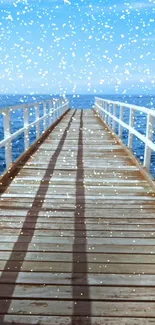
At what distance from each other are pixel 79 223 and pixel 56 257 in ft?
2.94

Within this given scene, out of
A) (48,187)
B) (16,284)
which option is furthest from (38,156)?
(16,284)

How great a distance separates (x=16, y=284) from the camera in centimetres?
298

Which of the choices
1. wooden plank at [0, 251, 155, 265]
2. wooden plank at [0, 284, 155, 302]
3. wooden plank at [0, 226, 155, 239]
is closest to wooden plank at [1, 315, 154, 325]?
wooden plank at [0, 284, 155, 302]

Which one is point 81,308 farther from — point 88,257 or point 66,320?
point 88,257

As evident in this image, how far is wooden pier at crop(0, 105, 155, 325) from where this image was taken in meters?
2.68

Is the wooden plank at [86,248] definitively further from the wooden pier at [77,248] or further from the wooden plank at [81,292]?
the wooden plank at [81,292]

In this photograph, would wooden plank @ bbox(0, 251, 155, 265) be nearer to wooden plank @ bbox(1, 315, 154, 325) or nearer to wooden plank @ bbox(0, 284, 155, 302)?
wooden plank @ bbox(0, 284, 155, 302)

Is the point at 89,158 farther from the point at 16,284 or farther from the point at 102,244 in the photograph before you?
the point at 16,284

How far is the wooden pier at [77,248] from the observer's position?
268 cm

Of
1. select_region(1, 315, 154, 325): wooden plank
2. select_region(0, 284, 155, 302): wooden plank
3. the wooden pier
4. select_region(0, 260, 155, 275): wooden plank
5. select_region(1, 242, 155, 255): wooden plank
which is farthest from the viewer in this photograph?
select_region(1, 242, 155, 255): wooden plank

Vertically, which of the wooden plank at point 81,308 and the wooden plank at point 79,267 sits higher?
the wooden plank at point 79,267

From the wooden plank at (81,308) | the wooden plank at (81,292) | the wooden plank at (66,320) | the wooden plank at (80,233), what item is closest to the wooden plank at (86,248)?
the wooden plank at (80,233)

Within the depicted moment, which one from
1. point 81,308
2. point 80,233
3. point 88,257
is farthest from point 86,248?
point 81,308

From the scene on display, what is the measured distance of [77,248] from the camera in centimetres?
363
